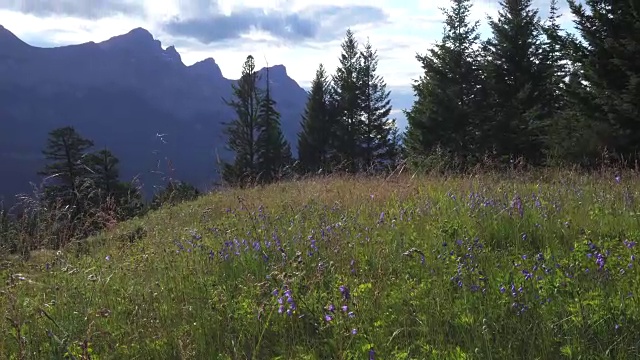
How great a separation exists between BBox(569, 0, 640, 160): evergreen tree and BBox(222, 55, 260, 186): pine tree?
2250 cm

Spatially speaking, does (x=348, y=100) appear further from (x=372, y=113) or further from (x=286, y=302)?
(x=286, y=302)

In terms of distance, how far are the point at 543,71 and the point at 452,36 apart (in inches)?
263

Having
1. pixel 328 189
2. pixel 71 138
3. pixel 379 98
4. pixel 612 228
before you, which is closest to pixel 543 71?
pixel 379 98

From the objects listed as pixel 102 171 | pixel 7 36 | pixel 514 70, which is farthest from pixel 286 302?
pixel 7 36

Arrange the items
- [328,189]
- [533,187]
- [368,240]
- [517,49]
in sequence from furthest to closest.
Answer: [517,49] < [328,189] < [533,187] < [368,240]

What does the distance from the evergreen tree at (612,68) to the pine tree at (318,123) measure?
26019mm

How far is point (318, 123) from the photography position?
1596 inches

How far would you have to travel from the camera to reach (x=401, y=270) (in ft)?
11.3

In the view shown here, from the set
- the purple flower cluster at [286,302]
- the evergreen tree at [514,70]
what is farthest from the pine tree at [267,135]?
the purple flower cluster at [286,302]

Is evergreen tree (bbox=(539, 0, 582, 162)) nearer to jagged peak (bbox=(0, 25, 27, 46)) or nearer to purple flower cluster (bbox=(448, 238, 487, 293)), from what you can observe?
purple flower cluster (bbox=(448, 238, 487, 293))

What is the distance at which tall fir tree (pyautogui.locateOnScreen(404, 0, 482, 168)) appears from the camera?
2670 cm

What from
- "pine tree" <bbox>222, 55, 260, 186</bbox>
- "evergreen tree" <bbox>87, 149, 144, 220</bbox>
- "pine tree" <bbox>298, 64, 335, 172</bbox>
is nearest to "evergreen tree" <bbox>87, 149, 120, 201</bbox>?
"evergreen tree" <bbox>87, 149, 144, 220</bbox>

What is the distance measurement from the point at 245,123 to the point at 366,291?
107ft

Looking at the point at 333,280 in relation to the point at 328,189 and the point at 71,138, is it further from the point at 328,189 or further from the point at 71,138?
the point at 71,138
